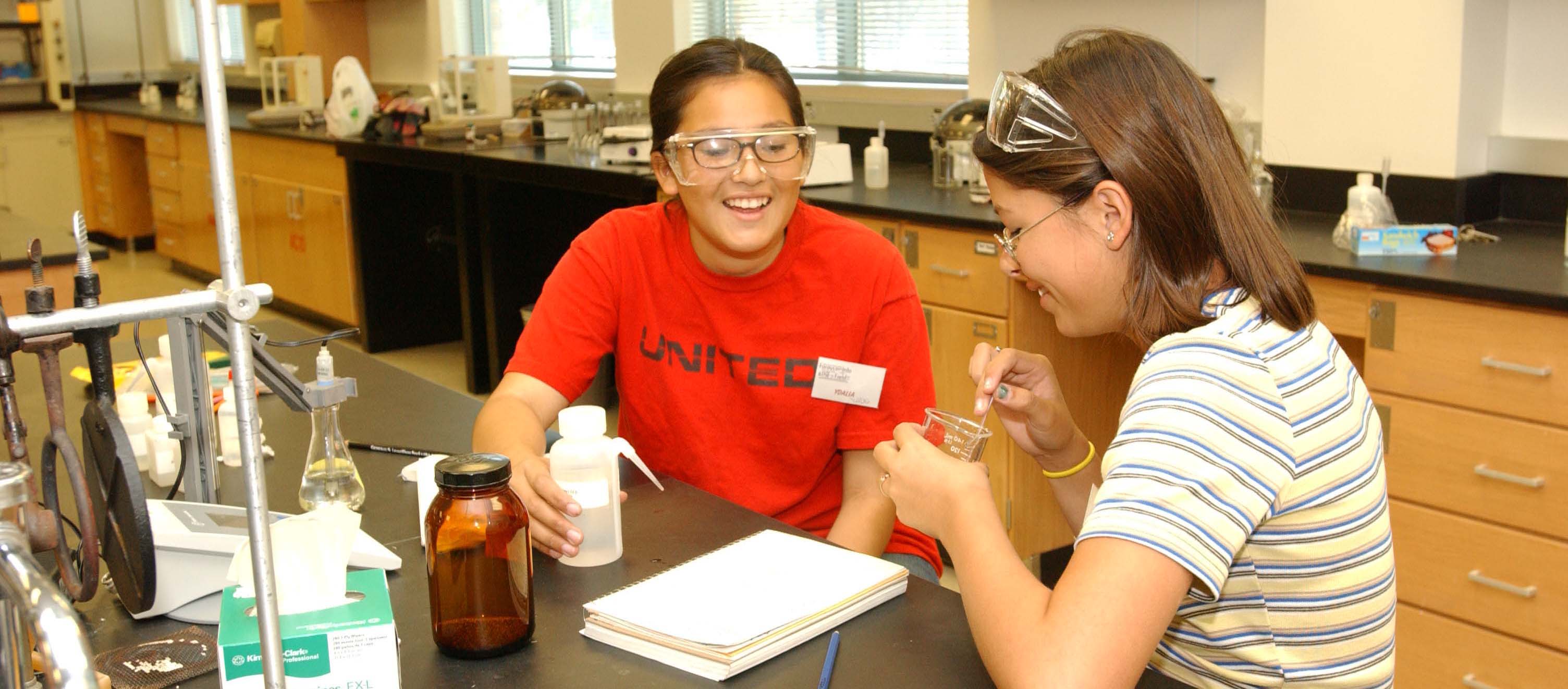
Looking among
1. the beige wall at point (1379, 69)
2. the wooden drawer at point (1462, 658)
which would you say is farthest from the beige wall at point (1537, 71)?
the wooden drawer at point (1462, 658)

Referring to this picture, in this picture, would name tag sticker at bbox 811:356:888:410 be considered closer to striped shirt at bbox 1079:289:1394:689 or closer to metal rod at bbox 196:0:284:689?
striped shirt at bbox 1079:289:1394:689

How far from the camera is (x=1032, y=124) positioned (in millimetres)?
1119

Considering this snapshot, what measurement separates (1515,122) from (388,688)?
110 inches

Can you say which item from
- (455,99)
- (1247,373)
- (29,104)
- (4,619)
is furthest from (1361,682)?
(29,104)

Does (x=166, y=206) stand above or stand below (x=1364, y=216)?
below

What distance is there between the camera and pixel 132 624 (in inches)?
47.2

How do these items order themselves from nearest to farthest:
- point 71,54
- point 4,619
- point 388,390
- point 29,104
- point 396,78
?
point 4,619, point 388,390, point 396,78, point 29,104, point 71,54

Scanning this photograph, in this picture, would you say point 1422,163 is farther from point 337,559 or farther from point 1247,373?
point 337,559

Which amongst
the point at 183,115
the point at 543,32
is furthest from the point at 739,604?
the point at 183,115

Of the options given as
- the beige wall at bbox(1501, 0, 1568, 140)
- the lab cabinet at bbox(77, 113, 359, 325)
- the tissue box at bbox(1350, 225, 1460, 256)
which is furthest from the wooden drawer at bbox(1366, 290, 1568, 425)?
the lab cabinet at bbox(77, 113, 359, 325)

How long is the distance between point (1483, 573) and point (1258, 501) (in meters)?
1.59

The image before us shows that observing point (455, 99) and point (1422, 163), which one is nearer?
point (1422, 163)

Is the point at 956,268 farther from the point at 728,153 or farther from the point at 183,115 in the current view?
the point at 183,115

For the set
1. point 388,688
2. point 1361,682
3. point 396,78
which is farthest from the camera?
point 396,78
